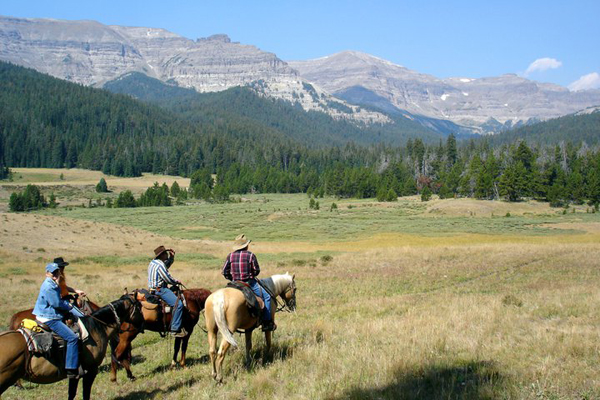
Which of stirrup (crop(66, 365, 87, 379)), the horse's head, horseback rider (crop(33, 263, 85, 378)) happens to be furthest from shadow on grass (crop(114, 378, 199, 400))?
the horse's head

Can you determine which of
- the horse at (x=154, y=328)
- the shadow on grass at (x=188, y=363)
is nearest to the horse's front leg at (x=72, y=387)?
the horse at (x=154, y=328)

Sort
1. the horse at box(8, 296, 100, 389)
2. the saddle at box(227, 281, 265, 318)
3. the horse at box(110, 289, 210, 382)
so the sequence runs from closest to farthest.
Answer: the horse at box(8, 296, 100, 389)
the saddle at box(227, 281, 265, 318)
the horse at box(110, 289, 210, 382)

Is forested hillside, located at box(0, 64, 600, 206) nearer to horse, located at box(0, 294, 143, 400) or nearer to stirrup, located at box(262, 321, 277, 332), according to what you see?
stirrup, located at box(262, 321, 277, 332)

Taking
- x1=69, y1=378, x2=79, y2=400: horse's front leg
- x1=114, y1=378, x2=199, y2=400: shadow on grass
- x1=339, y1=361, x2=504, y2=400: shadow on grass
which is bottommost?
x1=114, y1=378, x2=199, y2=400: shadow on grass

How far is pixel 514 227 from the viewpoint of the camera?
6331 cm

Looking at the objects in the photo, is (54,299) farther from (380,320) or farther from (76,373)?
(380,320)

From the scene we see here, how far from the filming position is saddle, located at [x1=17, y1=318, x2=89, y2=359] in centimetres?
750

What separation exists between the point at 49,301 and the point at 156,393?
8.99 feet

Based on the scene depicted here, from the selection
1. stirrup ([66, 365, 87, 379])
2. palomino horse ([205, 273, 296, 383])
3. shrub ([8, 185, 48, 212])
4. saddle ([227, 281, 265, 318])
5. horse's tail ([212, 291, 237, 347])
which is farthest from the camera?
shrub ([8, 185, 48, 212])

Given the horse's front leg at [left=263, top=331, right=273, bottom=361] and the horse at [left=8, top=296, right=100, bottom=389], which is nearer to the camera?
the horse at [left=8, top=296, right=100, bottom=389]

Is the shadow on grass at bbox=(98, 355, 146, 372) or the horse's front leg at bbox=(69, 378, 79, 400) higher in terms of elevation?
the horse's front leg at bbox=(69, 378, 79, 400)

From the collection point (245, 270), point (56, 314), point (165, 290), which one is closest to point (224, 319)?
point (245, 270)

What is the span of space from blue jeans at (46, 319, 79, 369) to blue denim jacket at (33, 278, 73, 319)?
0.13 metres

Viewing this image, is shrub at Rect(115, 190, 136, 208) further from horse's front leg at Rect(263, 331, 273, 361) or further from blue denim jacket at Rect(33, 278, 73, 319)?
blue denim jacket at Rect(33, 278, 73, 319)
